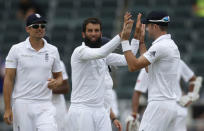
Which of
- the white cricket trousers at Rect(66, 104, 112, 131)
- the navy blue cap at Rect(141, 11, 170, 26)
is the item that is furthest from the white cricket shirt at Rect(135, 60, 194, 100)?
the white cricket trousers at Rect(66, 104, 112, 131)

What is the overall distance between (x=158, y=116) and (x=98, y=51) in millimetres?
1252

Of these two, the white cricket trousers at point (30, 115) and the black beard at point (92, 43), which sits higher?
the black beard at point (92, 43)

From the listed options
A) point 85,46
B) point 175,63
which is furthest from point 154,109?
point 85,46

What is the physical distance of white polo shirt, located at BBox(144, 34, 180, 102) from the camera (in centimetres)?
867

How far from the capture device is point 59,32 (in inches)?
752

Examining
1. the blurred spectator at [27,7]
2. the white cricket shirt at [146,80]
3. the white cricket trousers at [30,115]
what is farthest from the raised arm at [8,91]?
the blurred spectator at [27,7]

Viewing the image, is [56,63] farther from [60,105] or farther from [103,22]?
[103,22]

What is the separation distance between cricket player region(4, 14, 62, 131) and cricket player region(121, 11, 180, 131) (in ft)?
4.49

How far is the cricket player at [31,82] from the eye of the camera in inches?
364

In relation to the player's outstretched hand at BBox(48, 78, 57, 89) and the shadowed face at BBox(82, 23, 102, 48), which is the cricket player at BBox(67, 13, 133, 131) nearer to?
the shadowed face at BBox(82, 23, 102, 48)

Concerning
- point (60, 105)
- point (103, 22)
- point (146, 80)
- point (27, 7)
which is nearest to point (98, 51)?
point (146, 80)

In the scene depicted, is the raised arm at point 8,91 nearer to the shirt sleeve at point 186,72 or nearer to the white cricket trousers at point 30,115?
the white cricket trousers at point 30,115

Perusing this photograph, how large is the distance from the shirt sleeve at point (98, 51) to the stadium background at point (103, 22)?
822 cm

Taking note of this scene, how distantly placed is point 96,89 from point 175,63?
1.10 m
